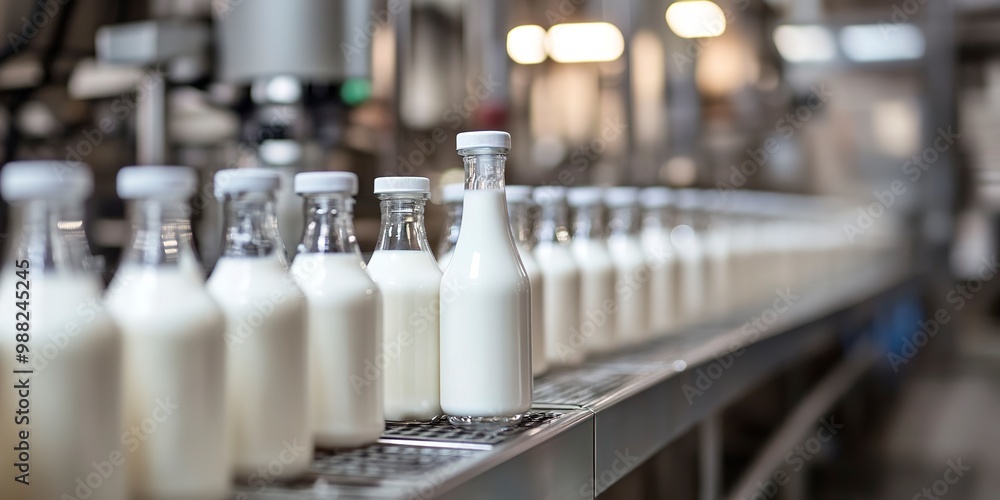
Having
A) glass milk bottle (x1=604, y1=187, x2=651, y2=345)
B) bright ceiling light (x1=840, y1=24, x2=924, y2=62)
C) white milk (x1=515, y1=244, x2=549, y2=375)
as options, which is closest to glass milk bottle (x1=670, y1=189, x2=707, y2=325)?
glass milk bottle (x1=604, y1=187, x2=651, y2=345)

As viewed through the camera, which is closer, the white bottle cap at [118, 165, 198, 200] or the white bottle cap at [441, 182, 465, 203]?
the white bottle cap at [118, 165, 198, 200]

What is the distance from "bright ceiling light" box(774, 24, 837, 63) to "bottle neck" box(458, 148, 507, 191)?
340 centimetres

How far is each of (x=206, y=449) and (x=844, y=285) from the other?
278 centimetres

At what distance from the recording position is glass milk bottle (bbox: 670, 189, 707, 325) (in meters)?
1.58

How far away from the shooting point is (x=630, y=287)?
1353 mm

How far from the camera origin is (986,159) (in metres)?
5.34

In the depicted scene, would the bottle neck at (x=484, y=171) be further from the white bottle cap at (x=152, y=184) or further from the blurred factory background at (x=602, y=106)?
the blurred factory background at (x=602, y=106)

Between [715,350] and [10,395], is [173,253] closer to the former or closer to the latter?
[10,395]

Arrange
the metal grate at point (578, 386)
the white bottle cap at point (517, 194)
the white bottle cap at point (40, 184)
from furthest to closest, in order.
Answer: the white bottle cap at point (517, 194) → the metal grate at point (578, 386) → the white bottle cap at point (40, 184)

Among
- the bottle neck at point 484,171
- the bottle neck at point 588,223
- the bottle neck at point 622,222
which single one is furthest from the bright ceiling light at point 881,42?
the bottle neck at point 484,171

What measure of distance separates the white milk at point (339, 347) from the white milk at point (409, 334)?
8 centimetres

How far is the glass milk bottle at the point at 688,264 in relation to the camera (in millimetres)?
1584

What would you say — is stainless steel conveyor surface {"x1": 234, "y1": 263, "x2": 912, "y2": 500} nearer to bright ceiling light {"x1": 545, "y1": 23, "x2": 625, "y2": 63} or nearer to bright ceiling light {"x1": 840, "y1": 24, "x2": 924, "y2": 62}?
bright ceiling light {"x1": 545, "y1": 23, "x2": 625, "y2": 63}

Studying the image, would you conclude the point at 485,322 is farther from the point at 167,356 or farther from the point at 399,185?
the point at 167,356
